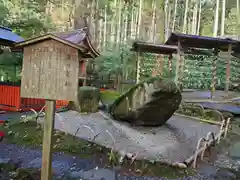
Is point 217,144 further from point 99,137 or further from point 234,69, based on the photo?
point 234,69

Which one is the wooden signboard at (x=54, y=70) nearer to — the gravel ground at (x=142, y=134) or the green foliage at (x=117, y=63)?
the gravel ground at (x=142, y=134)

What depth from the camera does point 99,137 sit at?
666 centimetres

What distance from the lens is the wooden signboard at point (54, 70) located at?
3393 mm

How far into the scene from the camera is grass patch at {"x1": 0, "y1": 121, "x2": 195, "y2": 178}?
517cm

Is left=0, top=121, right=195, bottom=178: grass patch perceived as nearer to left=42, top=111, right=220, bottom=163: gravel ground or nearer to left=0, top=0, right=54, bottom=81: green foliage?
left=42, top=111, right=220, bottom=163: gravel ground

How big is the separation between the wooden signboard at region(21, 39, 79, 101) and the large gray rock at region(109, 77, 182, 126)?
4.02 m

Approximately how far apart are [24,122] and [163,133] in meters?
4.38

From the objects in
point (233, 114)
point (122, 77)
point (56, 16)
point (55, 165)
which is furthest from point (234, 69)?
point (55, 165)

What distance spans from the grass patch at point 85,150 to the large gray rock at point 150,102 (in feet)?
6.21

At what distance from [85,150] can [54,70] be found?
324 cm

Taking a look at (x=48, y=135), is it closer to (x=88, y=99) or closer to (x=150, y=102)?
(x=150, y=102)

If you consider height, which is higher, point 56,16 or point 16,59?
point 56,16

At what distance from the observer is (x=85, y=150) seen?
6113mm

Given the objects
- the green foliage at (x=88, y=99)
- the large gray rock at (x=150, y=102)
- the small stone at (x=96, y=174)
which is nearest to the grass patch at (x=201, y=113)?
the large gray rock at (x=150, y=102)
